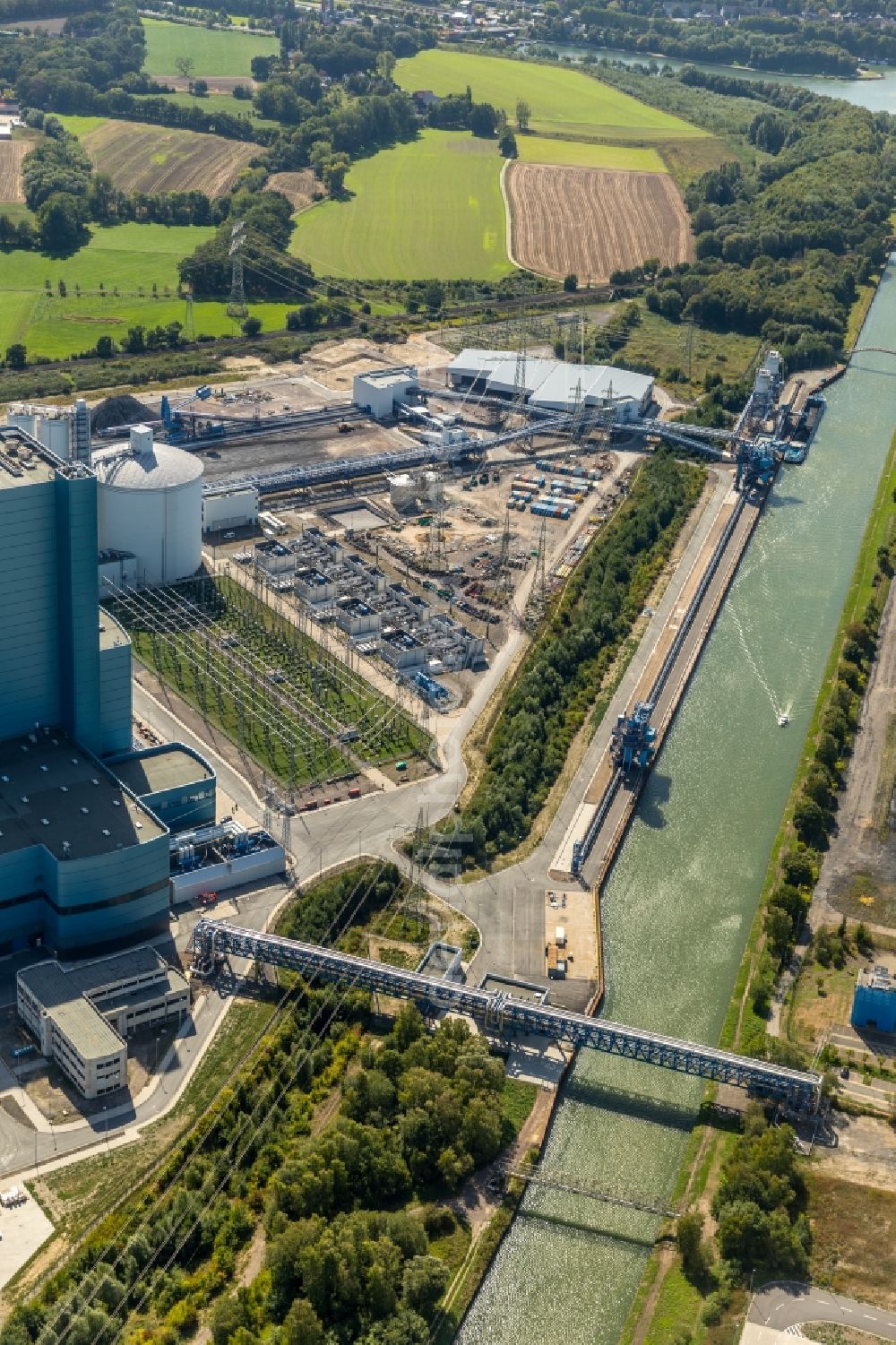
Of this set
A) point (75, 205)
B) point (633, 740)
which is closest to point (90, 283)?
point (75, 205)

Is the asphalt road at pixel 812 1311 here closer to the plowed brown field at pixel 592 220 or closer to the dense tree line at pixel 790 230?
the dense tree line at pixel 790 230

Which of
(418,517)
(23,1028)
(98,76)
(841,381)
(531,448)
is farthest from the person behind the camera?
(98,76)

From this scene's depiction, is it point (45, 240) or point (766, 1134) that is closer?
point (766, 1134)

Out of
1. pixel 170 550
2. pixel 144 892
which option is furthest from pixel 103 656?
pixel 170 550

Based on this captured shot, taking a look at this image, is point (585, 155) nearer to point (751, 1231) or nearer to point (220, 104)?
point (220, 104)

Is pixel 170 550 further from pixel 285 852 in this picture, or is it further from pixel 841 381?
pixel 841 381

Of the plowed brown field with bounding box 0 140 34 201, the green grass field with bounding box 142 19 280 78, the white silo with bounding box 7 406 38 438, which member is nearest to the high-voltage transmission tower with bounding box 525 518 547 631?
the white silo with bounding box 7 406 38 438

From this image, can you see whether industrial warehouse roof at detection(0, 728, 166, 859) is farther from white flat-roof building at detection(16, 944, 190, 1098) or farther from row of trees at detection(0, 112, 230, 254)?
row of trees at detection(0, 112, 230, 254)
